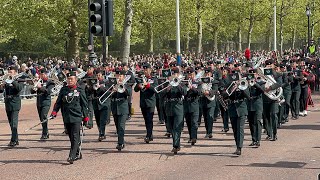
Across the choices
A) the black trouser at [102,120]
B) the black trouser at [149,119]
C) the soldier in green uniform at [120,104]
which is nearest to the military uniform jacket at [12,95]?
the black trouser at [102,120]

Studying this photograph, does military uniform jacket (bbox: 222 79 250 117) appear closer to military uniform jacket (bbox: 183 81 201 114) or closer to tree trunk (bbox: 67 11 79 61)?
military uniform jacket (bbox: 183 81 201 114)

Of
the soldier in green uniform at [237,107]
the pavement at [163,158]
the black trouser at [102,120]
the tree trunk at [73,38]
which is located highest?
the tree trunk at [73,38]

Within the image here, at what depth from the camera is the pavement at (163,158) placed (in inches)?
457

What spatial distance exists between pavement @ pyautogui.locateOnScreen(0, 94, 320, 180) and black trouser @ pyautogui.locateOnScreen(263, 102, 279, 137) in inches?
12.7

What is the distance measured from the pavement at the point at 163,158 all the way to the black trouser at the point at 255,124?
10.8 inches

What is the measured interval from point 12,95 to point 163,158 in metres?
4.40

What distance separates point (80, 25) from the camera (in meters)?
42.8

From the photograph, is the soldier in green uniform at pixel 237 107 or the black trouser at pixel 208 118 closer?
the soldier in green uniform at pixel 237 107

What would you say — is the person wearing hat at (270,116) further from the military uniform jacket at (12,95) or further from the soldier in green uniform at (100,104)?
the military uniform jacket at (12,95)

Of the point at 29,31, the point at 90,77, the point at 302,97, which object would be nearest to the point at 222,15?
the point at 29,31

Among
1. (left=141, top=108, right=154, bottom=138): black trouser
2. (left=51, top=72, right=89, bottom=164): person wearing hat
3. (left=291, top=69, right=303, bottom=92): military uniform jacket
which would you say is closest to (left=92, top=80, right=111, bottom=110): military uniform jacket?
(left=141, top=108, right=154, bottom=138): black trouser

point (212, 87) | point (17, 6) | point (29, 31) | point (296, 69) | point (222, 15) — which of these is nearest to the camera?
point (212, 87)

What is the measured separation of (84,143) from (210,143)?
3.07 meters

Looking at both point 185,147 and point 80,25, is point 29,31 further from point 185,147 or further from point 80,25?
point 185,147
